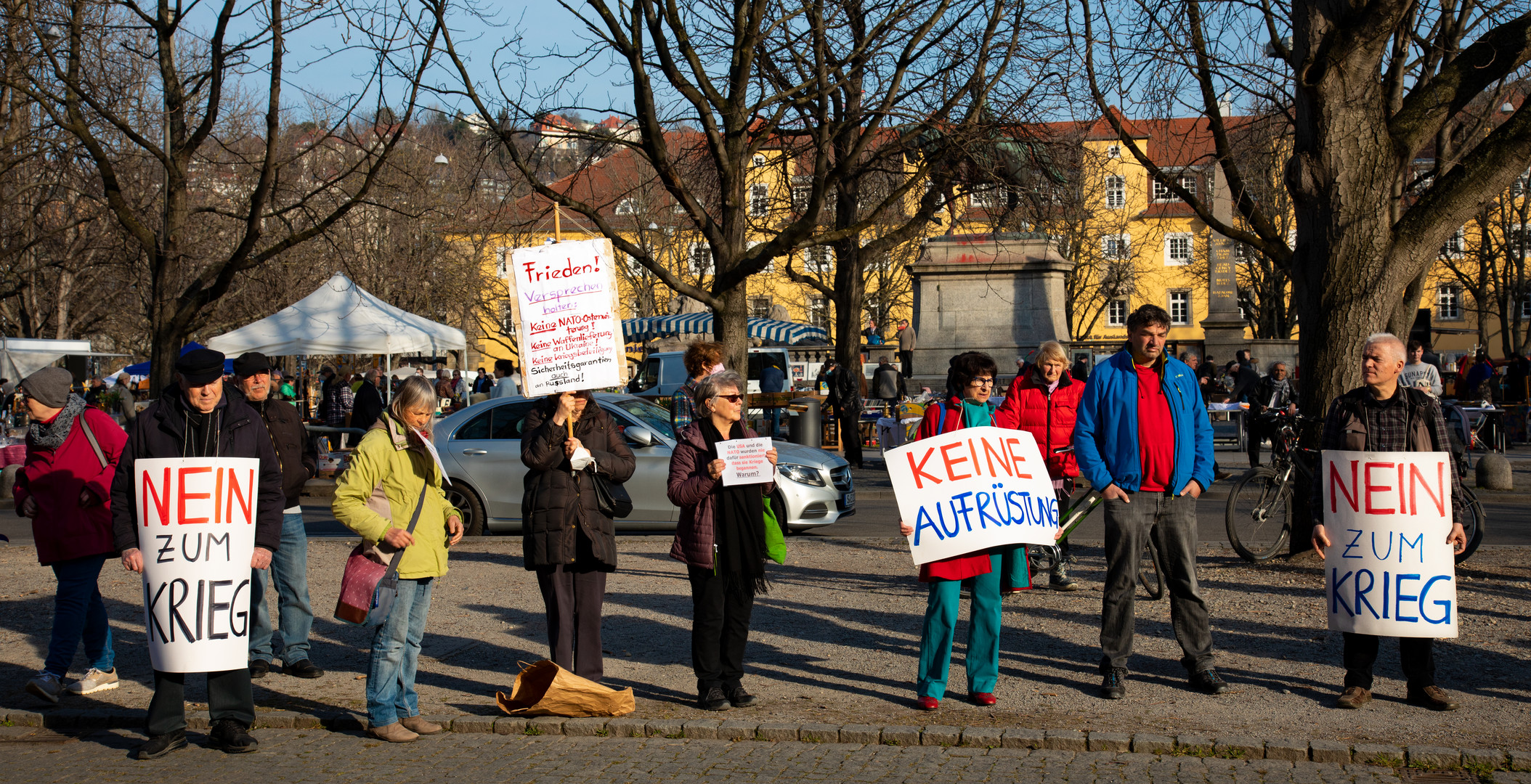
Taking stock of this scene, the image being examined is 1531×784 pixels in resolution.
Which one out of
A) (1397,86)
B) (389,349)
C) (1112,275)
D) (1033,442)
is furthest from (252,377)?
(1112,275)

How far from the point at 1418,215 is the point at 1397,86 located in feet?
9.68

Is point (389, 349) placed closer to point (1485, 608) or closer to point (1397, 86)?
point (1397, 86)

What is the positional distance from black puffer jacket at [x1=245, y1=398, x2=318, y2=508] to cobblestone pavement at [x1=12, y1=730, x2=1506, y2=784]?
170 centimetres

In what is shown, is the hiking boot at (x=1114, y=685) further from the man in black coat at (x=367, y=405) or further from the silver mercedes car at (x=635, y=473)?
the man in black coat at (x=367, y=405)

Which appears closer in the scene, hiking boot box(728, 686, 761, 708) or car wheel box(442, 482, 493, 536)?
hiking boot box(728, 686, 761, 708)

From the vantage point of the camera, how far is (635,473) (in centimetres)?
1279

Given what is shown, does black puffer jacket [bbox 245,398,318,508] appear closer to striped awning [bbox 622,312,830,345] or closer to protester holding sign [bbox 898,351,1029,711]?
protester holding sign [bbox 898,351,1029,711]

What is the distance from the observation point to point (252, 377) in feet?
23.7

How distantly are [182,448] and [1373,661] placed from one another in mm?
5579

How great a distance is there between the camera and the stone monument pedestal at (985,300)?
25.0 m

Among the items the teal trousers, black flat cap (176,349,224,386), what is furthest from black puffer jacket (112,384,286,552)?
the teal trousers

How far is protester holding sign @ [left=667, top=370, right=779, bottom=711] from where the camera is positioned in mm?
6281

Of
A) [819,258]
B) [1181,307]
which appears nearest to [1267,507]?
[819,258]

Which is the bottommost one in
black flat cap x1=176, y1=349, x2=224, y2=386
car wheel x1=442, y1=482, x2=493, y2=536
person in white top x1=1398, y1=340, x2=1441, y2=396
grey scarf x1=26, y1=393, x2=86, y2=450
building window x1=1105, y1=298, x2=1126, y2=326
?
car wheel x1=442, y1=482, x2=493, y2=536
